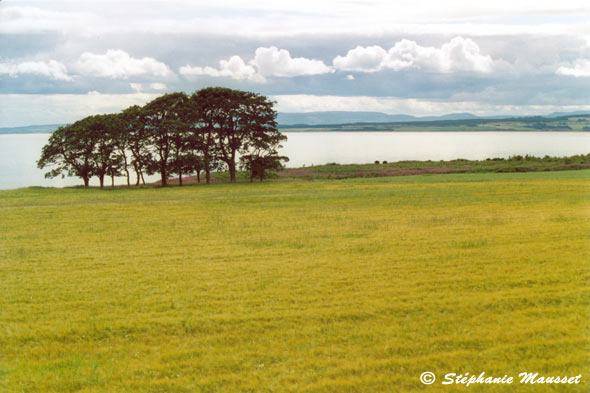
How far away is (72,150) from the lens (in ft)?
217

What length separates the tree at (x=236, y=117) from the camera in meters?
61.4

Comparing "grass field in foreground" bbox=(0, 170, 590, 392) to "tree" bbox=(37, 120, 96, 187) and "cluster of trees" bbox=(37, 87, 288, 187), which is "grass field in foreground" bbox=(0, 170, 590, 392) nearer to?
"cluster of trees" bbox=(37, 87, 288, 187)

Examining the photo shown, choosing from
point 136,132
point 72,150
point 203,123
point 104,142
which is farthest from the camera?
point 104,142

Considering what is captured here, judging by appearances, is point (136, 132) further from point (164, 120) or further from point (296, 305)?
point (296, 305)

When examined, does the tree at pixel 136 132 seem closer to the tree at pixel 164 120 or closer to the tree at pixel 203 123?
the tree at pixel 164 120

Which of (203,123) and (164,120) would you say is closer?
(164,120)

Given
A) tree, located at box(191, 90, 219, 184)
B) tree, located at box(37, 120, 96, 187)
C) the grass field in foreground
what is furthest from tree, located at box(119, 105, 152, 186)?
the grass field in foreground

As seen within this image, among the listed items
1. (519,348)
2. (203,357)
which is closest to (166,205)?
(203,357)

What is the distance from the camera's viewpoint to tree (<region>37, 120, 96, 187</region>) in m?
64.9

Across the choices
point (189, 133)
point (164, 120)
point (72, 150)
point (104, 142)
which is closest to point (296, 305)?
point (164, 120)

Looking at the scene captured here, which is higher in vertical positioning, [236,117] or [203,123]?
[236,117]

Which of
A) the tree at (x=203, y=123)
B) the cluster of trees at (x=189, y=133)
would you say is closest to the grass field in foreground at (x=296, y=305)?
the cluster of trees at (x=189, y=133)

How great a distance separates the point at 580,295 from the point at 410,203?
68.3 ft

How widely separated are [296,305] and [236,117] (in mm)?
51470
